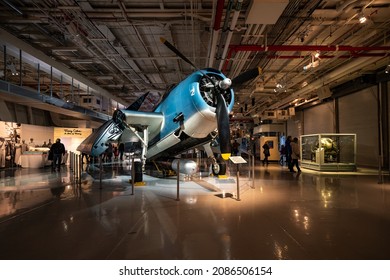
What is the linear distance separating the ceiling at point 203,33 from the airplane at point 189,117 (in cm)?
138

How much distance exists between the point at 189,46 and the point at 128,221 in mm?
7842

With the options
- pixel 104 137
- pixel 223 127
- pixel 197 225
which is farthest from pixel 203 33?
pixel 197 225

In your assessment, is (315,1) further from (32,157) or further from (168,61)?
(32,157)

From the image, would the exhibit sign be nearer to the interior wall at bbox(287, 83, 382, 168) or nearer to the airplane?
the airplane

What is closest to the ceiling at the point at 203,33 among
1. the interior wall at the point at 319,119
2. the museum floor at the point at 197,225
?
the museum floor at the point at 197,225

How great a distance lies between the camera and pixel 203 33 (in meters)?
8.93

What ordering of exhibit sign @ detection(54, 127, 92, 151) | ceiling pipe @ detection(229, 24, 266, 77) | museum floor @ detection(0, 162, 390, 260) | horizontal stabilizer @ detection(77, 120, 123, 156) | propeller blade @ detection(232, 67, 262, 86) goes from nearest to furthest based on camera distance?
1. museum floor @ detection(0, 162, 390, 260)
2. propeller blade @ detection(232, 67, 262, 86)
3. ceiling pipe @ detection(229, 24, 266, 77)
4. horizontal stabilizer @ detection(77, 120, 123, 156)
5. exhibit sign @ detection(54, 127, 92, 151)

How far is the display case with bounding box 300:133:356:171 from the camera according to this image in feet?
41.5

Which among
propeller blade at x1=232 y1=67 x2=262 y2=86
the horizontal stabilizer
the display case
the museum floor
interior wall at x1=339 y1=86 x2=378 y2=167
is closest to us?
the museum floor

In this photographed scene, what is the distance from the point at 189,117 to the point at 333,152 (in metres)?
10.2

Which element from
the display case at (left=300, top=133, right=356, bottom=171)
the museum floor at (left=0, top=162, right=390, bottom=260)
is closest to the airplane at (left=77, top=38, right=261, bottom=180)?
the museum floor at (left=0, top=162, right=390, bottom=260)

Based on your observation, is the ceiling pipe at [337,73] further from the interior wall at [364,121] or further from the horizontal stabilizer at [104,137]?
the horizontal stabilizer at [104,137]

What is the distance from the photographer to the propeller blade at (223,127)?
6.07 metres

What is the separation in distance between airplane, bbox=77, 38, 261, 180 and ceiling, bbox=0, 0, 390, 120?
1.38 m
